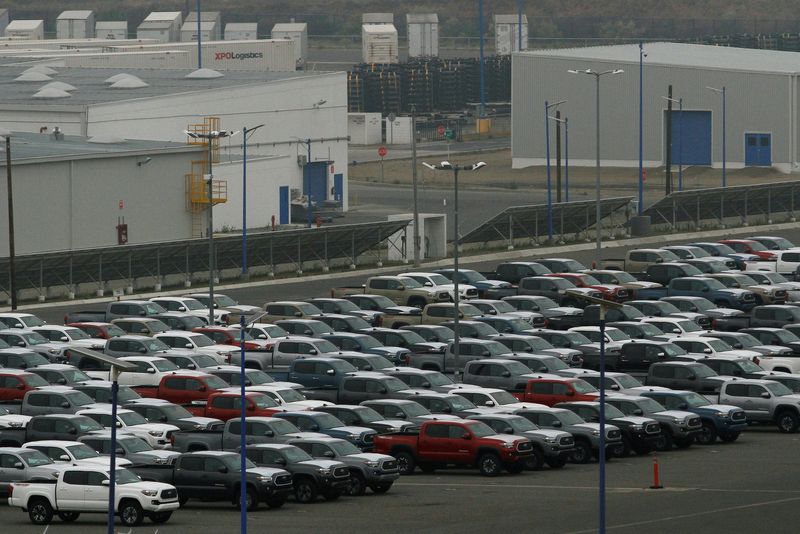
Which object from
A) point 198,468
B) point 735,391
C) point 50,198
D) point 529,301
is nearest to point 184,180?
point 50,198

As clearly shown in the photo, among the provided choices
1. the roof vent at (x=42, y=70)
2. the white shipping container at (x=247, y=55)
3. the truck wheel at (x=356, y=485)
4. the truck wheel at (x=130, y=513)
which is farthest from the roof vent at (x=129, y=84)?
the truck wheel at (x=130, y=513)

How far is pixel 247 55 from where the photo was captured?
539 ft

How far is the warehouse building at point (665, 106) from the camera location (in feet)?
414

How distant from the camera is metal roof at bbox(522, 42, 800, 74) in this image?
128 meters

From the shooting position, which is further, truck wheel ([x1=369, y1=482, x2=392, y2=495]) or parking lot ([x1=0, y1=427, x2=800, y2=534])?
truck wheel ([x1=369, y1=482, x2=392, y2=495])

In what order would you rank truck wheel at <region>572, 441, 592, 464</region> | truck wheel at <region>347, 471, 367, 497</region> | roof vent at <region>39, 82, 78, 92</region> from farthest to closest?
roof vent at <region>39, 82, 78, 92</region>
truck wheel at <region>572, 441, 592, 464</region>
truck wheel at <region>347, 471, 367, 497</region>

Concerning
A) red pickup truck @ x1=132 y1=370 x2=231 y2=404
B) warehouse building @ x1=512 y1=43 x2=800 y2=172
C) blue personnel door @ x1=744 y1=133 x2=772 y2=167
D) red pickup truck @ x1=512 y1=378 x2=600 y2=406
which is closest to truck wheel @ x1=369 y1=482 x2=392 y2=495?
red pickup truck @ x1=512 y1=378 x2=600 y2=406

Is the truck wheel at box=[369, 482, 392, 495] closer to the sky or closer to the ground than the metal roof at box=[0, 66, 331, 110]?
closer to the ground

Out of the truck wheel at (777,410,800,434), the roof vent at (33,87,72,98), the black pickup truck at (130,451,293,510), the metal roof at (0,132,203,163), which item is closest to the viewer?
the black pickup truck at (130,451,293,510)

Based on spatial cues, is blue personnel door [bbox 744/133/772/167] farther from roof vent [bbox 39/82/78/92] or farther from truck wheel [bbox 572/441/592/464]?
truck wheel [bbox 572/441/592/464]

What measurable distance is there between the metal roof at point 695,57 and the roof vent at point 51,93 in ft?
119

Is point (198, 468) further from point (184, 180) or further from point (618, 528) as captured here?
point (184, 180)

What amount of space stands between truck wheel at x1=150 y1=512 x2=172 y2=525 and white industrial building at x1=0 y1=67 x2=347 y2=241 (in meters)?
61.9

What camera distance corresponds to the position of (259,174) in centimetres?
10481
